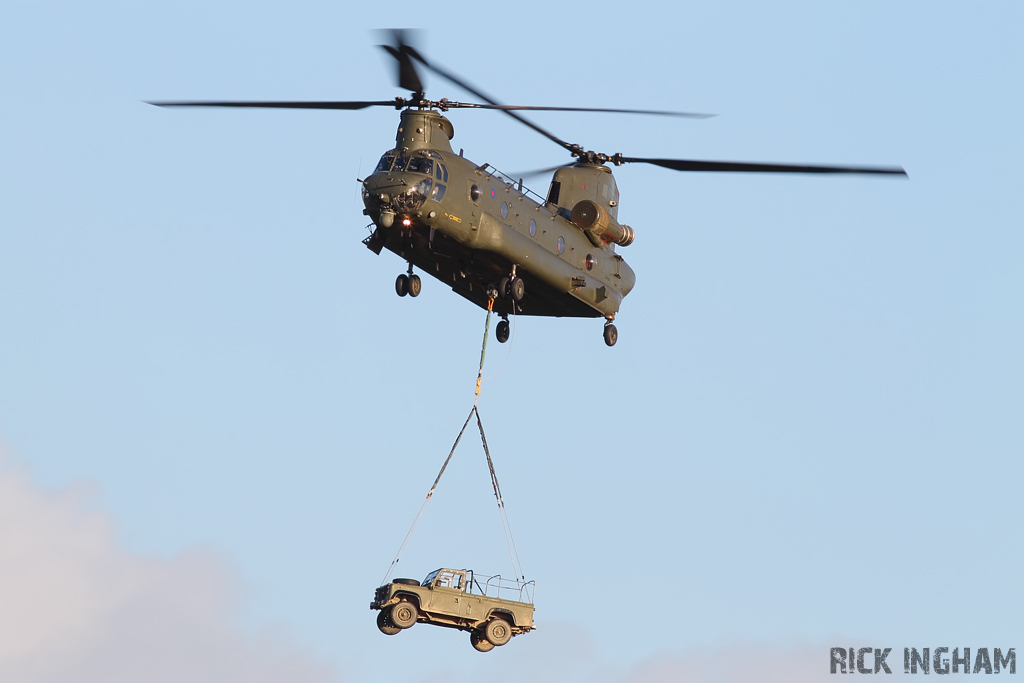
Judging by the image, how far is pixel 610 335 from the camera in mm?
66375

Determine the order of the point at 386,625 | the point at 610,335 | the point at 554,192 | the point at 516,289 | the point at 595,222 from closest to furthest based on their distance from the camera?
the point at 386,625, the point at 516,289, the point at 595,222, the point at 610,335, the point at 554,192

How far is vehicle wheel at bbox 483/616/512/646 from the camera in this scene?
56.8 metres

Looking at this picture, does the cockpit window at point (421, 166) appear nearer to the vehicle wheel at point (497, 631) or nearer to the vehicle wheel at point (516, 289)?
the vehicle wheel at point (516, 289)

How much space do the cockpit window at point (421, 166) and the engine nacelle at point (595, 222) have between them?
7921mm

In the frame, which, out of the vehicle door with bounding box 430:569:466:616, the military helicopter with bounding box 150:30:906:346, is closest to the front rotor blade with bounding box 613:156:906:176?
the military helicopter with bounding box 150:30:906:346

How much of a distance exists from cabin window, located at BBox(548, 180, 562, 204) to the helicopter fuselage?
3 centimetres

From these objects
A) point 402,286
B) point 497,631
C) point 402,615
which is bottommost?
point 402,615

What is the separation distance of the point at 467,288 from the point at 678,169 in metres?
6.91

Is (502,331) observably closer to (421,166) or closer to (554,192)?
(554,192)

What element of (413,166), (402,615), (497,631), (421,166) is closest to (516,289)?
(421,166)

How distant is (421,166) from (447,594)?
11.4m

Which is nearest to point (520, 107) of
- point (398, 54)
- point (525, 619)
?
point (398, 54)

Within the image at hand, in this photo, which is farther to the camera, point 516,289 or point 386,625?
point 516,289

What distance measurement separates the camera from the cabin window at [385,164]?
5931 centimetres
